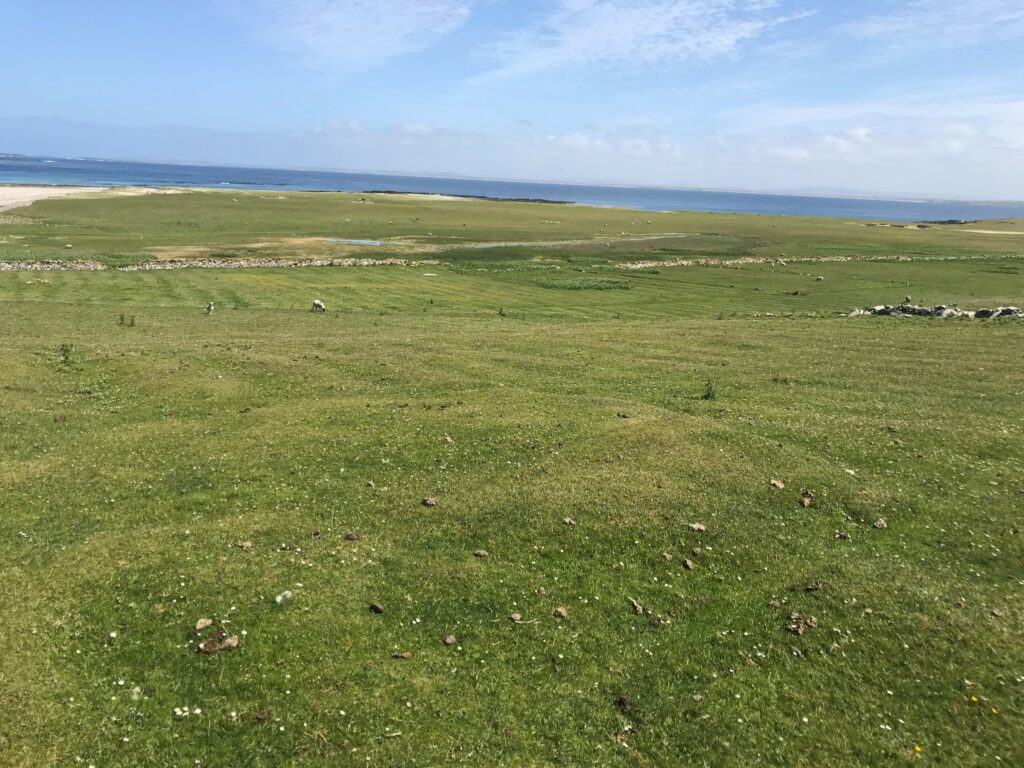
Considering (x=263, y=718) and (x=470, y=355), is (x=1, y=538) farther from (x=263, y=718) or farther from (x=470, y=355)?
(x=470, y=355)

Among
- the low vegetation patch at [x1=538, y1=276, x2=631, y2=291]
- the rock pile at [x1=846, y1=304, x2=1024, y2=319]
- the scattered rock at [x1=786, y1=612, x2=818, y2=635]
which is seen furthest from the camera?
the low vegetation patch at [x1=538, y1=276, x2=631, y2=291]

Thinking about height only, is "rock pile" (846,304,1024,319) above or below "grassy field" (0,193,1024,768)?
above

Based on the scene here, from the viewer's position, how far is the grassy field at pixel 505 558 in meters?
10.0

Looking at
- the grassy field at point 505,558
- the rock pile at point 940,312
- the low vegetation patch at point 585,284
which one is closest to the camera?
the grassy field at point 505,558

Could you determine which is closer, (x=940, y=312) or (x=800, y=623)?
(x=800, y=623)

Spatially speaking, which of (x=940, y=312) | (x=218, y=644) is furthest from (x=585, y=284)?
(x=218, y=644)

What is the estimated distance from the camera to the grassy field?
10000 millimetres

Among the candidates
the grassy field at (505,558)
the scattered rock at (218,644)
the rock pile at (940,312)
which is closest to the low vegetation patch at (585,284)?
the rock pile at (940,312)

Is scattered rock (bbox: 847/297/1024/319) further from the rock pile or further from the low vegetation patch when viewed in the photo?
the low vegetation patch

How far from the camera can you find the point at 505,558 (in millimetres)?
14234

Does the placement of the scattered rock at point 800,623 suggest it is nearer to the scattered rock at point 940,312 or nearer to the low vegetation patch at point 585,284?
the scattered rock at point 940,312

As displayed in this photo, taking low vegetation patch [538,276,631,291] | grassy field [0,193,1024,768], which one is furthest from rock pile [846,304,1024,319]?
low vegetation patch [538,276,631,291]

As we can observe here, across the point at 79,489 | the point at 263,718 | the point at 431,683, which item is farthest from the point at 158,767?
the point at 79,489

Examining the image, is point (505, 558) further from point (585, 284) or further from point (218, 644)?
point (585, 284)
